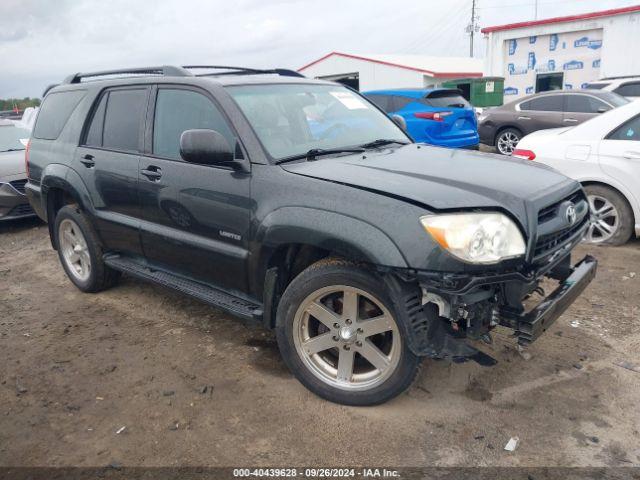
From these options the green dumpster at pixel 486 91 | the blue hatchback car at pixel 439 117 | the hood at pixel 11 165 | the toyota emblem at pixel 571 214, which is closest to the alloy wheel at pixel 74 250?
the hood at pixel 11 165

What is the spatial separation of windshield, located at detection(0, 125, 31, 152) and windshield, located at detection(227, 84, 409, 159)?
6520 millimetres

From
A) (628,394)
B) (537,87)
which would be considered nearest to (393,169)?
(628,394)

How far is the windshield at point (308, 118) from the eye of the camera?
3416 mm

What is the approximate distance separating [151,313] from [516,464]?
121 inches

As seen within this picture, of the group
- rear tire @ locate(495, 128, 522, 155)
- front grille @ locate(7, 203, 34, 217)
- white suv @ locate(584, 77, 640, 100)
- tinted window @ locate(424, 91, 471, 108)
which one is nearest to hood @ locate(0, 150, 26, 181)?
front grille @ locate(7, 203, 34, 217)

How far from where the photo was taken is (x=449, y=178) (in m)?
2.96

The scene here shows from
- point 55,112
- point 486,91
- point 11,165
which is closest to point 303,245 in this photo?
point 55,112

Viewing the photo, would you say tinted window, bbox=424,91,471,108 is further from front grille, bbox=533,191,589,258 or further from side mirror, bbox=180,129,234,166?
side mirror, bbox=180,129,234,166

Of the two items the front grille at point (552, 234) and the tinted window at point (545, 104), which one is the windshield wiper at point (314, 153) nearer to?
the front grille at point (552, 234)

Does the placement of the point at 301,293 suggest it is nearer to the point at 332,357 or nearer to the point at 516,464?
the point at 332,357

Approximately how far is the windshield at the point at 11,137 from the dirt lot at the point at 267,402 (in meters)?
5.18

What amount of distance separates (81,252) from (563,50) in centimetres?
2205

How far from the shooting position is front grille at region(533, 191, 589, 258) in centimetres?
276

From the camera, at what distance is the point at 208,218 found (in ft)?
11.3
